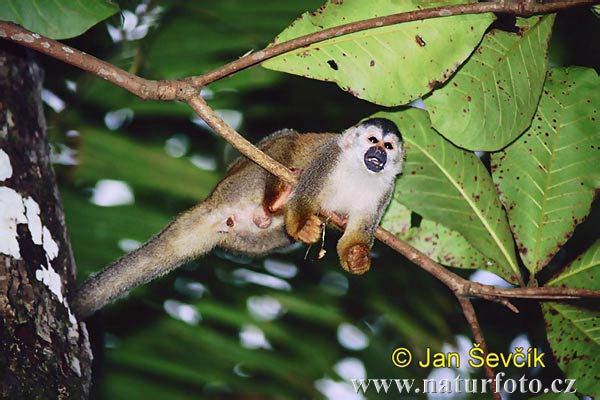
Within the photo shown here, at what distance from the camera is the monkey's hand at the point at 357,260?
3018mm

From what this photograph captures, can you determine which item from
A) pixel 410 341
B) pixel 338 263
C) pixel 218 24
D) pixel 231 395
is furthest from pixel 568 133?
pixel 231 395

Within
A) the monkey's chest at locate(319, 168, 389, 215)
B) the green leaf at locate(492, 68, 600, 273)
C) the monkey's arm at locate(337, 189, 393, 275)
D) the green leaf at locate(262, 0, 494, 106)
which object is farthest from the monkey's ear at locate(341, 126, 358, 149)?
the green leaf at locate(262, 0, 494, 106)

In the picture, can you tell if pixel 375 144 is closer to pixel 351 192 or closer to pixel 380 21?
pixel 351 192

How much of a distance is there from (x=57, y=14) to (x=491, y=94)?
1.52m

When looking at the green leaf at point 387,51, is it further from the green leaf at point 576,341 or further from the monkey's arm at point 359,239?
the green leaf at point 576,341

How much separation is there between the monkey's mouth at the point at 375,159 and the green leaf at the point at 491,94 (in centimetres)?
87

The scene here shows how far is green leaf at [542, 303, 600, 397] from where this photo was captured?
2433 mm

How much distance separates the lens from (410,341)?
300 centimetres

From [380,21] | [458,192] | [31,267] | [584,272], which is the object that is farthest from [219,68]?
[584,272]

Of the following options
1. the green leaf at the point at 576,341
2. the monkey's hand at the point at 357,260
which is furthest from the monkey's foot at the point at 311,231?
the green leaf at the point at 576,341

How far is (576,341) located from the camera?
8.16ft

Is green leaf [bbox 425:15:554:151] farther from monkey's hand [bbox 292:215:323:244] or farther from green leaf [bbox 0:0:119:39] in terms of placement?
green leaf [bbox 0:0:119:39]

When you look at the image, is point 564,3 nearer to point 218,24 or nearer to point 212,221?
point 218,24

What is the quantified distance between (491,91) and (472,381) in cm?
143
